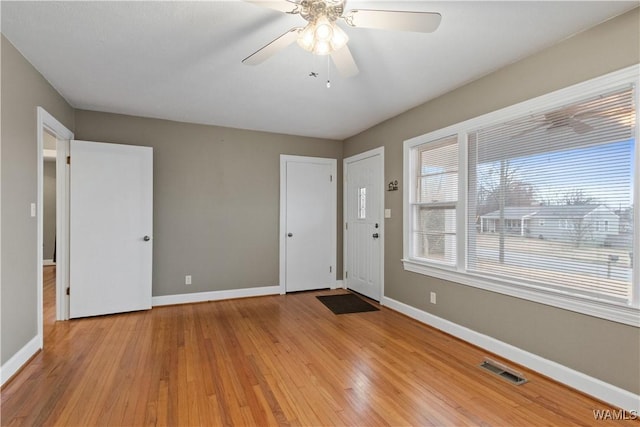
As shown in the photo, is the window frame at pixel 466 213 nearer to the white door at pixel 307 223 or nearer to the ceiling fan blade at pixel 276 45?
the white door at pixel 307 223

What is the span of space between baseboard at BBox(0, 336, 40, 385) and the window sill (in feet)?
12.0

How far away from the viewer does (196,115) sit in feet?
13.1

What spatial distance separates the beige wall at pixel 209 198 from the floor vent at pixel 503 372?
120 inches

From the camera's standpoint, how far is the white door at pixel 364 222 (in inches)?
170

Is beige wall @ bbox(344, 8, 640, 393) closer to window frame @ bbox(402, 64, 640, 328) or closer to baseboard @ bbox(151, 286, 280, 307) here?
window frame @ bbox(402, 64, 640, 328)

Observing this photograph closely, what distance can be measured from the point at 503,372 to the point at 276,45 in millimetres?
2825

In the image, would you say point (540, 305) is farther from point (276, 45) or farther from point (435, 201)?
point (276, 45)

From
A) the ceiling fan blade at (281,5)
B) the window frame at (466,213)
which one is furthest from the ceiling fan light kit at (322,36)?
the window frame at (466,213)

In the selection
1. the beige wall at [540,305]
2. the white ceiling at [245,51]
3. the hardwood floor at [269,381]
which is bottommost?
the hardwood floor at [269,381]

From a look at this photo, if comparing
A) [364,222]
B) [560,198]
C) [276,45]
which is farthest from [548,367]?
[276,45]

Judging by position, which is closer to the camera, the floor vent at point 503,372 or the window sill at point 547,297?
the window sill at point 547,297

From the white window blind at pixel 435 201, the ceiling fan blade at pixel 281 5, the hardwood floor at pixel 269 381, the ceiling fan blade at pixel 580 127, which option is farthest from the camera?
the white window blind at pixel 435 201

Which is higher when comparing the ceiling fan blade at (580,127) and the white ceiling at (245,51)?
the white ceiling at (245,51)

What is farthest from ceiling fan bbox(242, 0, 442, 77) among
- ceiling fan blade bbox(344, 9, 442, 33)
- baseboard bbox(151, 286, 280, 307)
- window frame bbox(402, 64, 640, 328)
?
baseboard bbox(151, 286, 280, 307)
